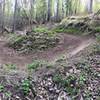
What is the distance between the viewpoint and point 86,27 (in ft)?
48.6

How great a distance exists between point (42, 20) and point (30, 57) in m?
24.6

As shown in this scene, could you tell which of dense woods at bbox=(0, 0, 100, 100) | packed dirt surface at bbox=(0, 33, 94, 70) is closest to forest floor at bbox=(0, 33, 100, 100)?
dense woods at bbox=(0, 0, 100, 100)

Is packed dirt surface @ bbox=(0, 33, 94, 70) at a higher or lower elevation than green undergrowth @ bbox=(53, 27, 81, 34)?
lower

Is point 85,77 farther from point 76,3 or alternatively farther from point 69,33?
point 76,3

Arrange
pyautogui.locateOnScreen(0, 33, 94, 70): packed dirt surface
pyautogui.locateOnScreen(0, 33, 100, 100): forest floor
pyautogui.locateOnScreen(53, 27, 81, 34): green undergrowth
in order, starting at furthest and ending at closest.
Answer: pyautogui.locateOnScreen(53, 27, 81, 34): green undergrowth
pyautogui.locateOnScreen(0, 33, 94, 70): packed dirt surface
pyautogui.locateOnScreen(0, 33, 100, 100): forest floor

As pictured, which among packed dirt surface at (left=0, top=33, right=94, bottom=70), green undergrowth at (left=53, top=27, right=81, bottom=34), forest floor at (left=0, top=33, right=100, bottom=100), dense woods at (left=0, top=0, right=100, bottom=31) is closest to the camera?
forest floor at (left=0, top=33, right=100, bottom=100)

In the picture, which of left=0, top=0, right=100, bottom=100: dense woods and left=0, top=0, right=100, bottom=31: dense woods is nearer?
left=0, top=0, right=100, bottom=100: dense woods

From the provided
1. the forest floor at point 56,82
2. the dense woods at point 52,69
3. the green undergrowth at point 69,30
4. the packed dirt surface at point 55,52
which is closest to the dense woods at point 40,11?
the green undergrowth at point 69,30

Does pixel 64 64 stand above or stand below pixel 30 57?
above

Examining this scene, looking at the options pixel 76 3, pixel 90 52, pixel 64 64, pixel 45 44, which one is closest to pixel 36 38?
pixel 45 44

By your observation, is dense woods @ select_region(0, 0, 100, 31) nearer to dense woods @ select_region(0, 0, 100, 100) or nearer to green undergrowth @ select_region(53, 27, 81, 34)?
green undergrowth @ select_region(53, 27, 81, 34)

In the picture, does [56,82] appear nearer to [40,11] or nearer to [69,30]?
[69,30]

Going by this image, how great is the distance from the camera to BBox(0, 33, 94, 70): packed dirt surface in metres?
10.9

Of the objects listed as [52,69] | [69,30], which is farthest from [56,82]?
[69,30]
